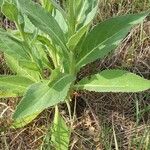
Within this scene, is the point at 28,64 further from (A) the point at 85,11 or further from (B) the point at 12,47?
(A) the point at 85,11

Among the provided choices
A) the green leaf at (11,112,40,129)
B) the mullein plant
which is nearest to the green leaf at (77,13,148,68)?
the mullein plant

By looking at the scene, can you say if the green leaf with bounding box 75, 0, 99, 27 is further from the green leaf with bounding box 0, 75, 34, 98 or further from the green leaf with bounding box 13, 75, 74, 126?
the green leaf with bounding box 0, 75, 34, 98

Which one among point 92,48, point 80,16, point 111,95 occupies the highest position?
point 80,16

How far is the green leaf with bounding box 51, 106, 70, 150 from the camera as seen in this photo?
198 centimetres

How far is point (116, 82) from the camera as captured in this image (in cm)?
188

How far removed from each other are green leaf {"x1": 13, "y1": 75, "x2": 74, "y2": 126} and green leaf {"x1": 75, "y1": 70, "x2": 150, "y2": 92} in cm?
13

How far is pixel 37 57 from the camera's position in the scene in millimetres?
1861

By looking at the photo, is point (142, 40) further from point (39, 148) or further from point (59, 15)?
point (39, 148)

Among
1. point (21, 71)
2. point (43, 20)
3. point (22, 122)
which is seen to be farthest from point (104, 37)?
point (22, 122)

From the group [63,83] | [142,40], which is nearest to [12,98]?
[63,83]

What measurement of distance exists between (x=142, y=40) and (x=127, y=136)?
1.75ft

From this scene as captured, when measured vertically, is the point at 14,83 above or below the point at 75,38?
below

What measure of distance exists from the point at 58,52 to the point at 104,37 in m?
0.21

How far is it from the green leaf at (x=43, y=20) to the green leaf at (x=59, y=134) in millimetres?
391
